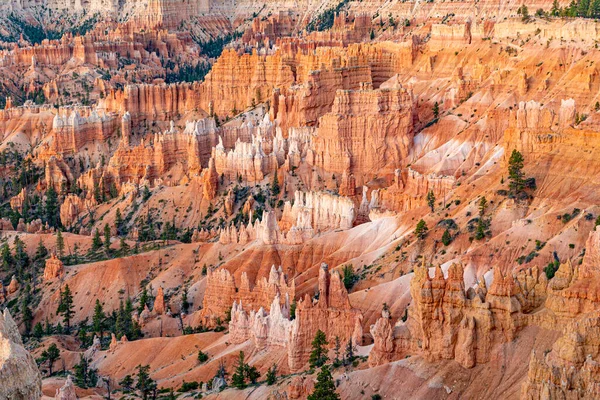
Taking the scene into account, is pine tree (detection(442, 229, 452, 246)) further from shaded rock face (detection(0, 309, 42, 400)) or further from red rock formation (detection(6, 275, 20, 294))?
red rock formation (detection(6, 275, 20, 294))

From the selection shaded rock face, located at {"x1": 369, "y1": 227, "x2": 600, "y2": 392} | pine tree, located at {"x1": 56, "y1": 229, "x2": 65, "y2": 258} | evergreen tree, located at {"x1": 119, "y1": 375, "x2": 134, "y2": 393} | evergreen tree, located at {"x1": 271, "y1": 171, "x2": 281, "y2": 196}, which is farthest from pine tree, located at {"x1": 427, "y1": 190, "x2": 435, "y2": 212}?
pine tree, located at {"x1": 56, "y1": 229, "x2": 65, "y2": 258}

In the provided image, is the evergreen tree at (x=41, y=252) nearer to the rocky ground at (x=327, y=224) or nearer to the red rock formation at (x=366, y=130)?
the rocky ground at (x=327, y=224)

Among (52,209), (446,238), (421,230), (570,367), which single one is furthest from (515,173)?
(52,209)

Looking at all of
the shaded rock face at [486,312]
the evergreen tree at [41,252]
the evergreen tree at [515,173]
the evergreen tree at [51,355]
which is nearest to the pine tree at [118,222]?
Result: the evergreen tree at [41,252]

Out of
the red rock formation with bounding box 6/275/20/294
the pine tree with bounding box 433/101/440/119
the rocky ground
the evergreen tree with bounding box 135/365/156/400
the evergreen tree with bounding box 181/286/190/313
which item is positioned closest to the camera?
the rocky ground

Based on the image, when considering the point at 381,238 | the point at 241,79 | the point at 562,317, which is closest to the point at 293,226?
the point at 381,238

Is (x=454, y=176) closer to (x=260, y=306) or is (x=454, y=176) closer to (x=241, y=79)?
(x=260, y=306)
